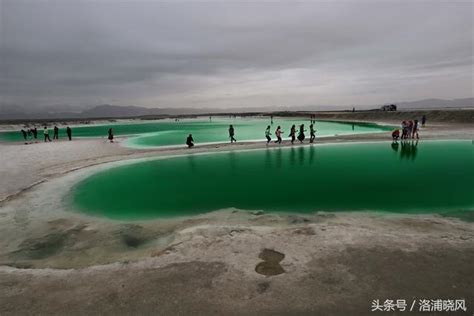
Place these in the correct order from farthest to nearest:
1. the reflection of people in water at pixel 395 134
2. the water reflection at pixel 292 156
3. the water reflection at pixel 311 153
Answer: the reflection of people in water at pixel 395 134
the water reflection at pixel 311 153
the water reflection at pixel 292 156

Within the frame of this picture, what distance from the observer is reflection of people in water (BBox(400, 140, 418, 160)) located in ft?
71.6

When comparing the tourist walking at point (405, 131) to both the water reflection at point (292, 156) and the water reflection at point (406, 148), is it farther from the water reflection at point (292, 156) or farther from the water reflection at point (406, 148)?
the water reflection at point (292, 156)

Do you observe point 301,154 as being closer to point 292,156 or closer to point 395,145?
point 292,156

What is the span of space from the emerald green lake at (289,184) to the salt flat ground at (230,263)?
1629 millimetres

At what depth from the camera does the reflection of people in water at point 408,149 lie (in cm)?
2182

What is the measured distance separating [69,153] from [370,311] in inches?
1153

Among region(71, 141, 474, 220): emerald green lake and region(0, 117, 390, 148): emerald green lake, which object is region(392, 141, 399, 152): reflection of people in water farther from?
region(0, 117, 390, 148): emerald green lake

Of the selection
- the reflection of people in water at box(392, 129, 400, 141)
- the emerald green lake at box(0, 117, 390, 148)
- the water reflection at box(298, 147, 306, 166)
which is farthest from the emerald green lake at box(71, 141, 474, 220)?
the emerald green lake at box(0, 117, 390, 148)

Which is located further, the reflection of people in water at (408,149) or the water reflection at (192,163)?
the reflection of people in water at (408,149)

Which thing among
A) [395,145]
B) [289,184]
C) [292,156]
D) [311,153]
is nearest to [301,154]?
[311,153]

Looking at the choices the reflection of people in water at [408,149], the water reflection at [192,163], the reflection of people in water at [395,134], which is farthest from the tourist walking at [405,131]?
the water reflection at [192,163]

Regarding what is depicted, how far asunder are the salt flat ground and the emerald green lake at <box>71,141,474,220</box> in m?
1.63

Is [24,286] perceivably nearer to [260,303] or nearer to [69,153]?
[260,303]

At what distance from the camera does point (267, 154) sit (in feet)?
81.5
